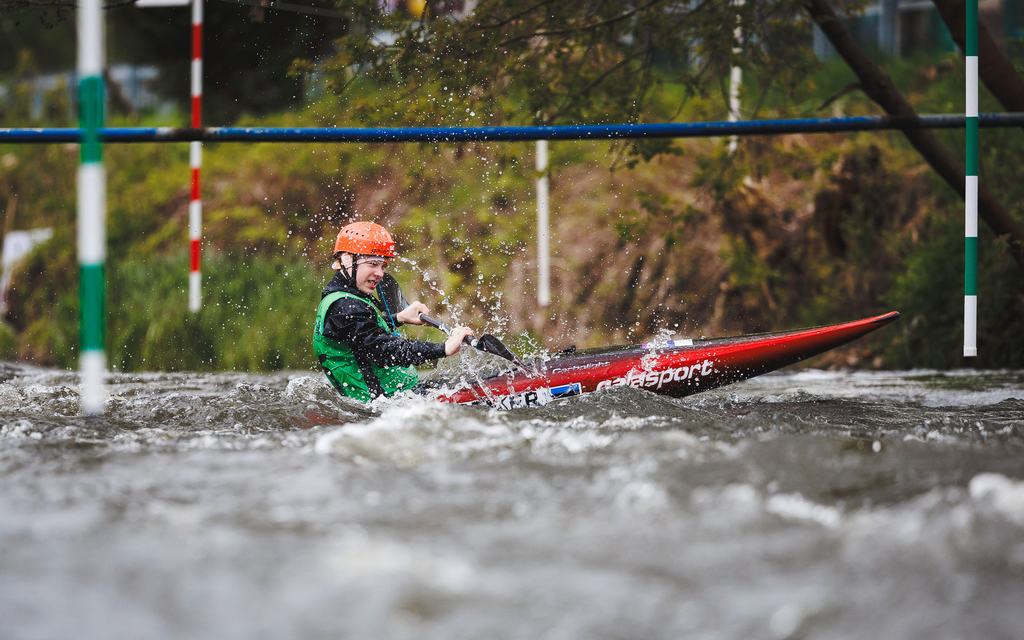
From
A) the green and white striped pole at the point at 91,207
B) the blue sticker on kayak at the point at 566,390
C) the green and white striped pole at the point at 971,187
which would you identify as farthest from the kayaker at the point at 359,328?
the green and white striped pole at the point at 971,187

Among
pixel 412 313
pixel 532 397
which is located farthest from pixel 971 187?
pixel 412 313

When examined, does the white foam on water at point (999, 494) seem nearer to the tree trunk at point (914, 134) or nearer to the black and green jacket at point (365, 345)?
the black and green jacket at point (365, 345)

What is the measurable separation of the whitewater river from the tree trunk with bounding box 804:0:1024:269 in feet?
8.69

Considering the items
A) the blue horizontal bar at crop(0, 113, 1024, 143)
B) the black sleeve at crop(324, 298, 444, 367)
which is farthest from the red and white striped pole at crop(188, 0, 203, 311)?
the black sleeve at crop(324, 298, 444, 367)

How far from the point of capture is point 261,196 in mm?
10984

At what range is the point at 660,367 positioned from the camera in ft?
17.2

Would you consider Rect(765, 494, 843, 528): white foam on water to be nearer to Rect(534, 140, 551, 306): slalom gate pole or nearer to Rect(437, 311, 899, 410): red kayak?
Rect(437, 311, 899, 410): red kayak

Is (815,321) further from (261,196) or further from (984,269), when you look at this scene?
(261,196)

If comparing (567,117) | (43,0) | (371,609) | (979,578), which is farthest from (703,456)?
(43,0)

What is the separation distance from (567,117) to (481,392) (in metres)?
2.24

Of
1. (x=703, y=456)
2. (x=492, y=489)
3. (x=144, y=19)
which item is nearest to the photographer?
(x=492, y=489)

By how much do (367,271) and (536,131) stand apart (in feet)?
3.66

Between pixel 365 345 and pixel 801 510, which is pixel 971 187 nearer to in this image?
pixel 365 345

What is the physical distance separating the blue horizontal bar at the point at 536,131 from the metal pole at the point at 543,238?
2.74m
